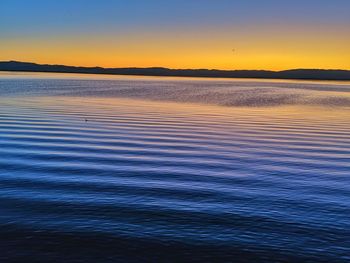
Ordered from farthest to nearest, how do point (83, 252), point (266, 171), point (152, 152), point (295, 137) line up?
point (295, 137) < point (152, 152) < point (266, 171) < point (83, 252)

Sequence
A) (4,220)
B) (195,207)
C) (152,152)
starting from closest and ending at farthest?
1. (4,220)
2. (195,207)
3. (152,152)

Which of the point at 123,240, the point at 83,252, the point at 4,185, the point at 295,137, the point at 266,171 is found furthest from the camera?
the point at 295,137

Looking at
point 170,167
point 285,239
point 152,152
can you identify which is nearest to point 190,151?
point 152,152

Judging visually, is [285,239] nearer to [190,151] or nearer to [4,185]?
[4,185]

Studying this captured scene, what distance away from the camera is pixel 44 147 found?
731 inches

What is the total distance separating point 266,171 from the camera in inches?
608

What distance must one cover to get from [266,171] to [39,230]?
29.0 ft

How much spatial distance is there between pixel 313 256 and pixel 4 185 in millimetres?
8775

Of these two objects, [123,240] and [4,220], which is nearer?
[123,240]

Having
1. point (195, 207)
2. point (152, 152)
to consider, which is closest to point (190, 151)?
point (152, 152)

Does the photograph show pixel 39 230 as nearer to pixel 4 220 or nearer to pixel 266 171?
pixel 4 220

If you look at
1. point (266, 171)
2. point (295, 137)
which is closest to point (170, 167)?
point (266, 171)

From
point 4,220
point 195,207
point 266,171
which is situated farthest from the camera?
point 266,171

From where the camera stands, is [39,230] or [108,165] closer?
[39,230]
